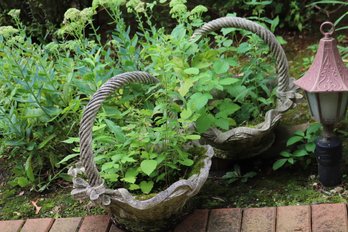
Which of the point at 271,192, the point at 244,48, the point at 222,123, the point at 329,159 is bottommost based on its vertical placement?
the point at 271,192

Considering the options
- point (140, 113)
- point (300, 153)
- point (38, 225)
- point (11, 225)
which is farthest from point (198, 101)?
point (11, 225)

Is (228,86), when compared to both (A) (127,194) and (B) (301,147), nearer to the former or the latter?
(B) (301,147)

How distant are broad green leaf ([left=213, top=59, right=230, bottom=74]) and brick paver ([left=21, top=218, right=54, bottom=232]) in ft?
3.42

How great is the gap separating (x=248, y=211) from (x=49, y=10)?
2892mm

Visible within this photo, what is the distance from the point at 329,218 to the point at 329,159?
31 cm

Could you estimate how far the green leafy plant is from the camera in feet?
9.01

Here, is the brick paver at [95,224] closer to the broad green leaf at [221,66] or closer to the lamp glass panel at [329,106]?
the broad green leaf at [221,66]

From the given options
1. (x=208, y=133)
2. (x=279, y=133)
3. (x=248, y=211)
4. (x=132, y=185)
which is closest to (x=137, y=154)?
(x=132, y=185)

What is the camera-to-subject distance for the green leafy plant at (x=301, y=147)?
2747 millimetres

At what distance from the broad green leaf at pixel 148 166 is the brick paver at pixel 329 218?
70 centimetres

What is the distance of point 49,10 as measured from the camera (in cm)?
475

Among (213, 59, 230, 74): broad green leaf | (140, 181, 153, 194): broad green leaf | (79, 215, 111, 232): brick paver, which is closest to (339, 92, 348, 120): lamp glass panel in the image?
(213, 59, 230, 74): broad green leaf

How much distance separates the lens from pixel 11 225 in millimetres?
2721

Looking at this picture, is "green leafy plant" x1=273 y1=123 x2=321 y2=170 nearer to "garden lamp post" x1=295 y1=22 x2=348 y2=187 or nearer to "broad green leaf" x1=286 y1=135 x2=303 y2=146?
"broad green leaf" x1=286 y1=135 x2=303 y2=146
